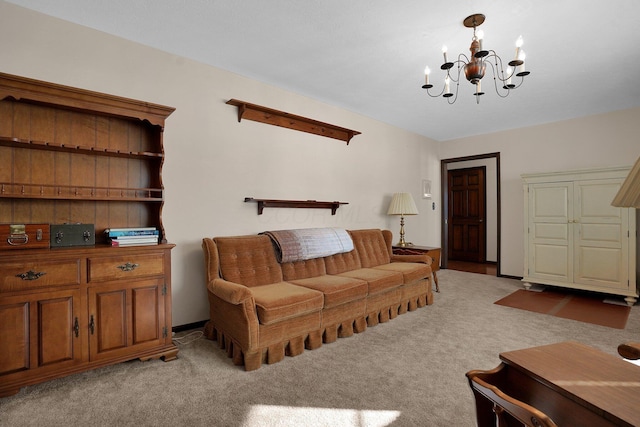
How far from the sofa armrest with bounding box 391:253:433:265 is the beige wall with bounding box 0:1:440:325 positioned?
0.73 m

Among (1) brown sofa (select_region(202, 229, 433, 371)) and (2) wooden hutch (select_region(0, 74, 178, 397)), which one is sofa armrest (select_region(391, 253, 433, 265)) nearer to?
(1) brown sofa (select_region(202, 229, 433, 371))

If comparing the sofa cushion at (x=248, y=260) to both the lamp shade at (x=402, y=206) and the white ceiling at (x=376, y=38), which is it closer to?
the white ceiling at (x=376, y=38)

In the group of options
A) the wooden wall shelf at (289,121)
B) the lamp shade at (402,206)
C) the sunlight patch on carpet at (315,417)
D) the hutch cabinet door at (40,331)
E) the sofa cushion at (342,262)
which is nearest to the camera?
the sunlight patch on carpet at (315,417)

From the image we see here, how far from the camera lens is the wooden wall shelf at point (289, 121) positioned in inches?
131

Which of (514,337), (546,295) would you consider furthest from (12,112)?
(546,295)

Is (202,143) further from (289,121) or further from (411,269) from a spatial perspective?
(411,269)

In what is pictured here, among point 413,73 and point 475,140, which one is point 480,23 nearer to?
point 413,73

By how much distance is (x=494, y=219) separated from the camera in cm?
676

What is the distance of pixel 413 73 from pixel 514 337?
8.94ft

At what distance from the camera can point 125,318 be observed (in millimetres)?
2223

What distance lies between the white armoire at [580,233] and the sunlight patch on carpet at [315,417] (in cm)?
397

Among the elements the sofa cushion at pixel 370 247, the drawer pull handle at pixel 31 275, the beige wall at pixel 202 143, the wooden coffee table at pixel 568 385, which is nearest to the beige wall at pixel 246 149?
the beige wall at pixel 202 143

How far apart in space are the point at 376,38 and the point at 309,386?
8.85 feet

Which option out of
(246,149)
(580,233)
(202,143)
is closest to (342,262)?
(246,149)
